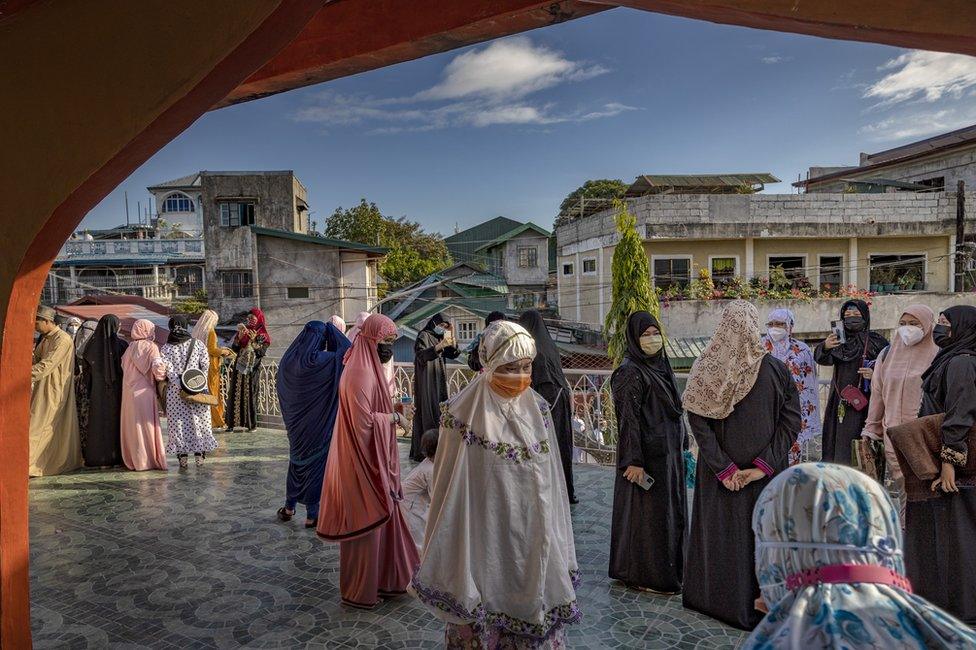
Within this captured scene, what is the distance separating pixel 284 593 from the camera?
3908 mm

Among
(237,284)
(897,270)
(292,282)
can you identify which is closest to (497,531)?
(897,270)

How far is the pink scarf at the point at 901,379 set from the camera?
4410mm

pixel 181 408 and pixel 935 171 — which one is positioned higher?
pixel 935 171

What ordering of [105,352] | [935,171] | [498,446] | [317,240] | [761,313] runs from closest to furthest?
[498,446]
[105,352]
[761,313]
[317,240]
[935,171]

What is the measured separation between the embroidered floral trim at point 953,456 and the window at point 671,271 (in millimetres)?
13135

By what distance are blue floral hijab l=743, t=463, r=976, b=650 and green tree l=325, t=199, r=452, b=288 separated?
1052 inches

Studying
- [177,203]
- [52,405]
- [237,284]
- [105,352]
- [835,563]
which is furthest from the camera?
[177,203]

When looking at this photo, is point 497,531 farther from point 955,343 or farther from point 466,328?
point 466,328

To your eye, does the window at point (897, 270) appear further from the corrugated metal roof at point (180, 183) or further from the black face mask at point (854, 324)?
the corrugated metal roof at point (180, 183)

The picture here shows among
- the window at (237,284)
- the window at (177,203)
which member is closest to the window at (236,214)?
the window at (237,284)

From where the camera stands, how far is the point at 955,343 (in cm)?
354

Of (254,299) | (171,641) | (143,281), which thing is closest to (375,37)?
(171,641)

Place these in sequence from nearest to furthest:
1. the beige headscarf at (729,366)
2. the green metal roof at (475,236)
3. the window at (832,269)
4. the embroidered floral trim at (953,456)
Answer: the embroidered floral trim at (953,456) → the beige headscarf at (729,366) → the window at (832,269) → the green metal roof at (475,236)

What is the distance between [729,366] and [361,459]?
7.23 ft
